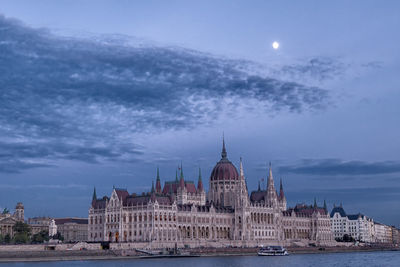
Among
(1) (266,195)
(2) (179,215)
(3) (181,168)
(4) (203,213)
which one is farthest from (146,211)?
(1) (266,195)

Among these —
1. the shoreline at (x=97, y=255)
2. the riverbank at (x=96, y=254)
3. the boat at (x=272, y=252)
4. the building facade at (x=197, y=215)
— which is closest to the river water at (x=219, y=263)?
the shoreline at (x=97, y=255)

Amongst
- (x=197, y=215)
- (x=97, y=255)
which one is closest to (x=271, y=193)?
(x=197, y=215)

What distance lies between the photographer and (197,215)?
166125mm

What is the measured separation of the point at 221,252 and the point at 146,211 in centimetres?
2255

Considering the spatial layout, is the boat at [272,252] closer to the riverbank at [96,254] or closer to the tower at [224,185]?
the riverbank at [96,254]

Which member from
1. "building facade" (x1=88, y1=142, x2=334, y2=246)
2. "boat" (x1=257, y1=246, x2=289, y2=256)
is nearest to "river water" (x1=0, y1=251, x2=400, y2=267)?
"boat" (x1=257, y1=246, x2=289, y2=256)

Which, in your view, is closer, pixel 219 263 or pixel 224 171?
pixel 219 263

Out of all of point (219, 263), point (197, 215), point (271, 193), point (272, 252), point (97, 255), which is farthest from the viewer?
point (271, 193)

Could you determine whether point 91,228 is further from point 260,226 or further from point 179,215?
point 260,226

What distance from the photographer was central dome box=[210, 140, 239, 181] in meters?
193

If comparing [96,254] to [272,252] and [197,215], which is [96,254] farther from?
[197,215]

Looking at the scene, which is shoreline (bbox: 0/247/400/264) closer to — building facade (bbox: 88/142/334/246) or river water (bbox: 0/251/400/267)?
river water (bbox: 0/251/400/267)

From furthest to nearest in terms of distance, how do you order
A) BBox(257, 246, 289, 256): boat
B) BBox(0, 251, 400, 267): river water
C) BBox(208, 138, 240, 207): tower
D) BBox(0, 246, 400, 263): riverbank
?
BBox(208, 138, 240, 207): tower < BBox(257, 246, 289, 256): boat < BBox(0, 246, 400, 263): riverbank < BBox(0, 251, 400, 267): river water

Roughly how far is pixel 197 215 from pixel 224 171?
30492 millimetres
